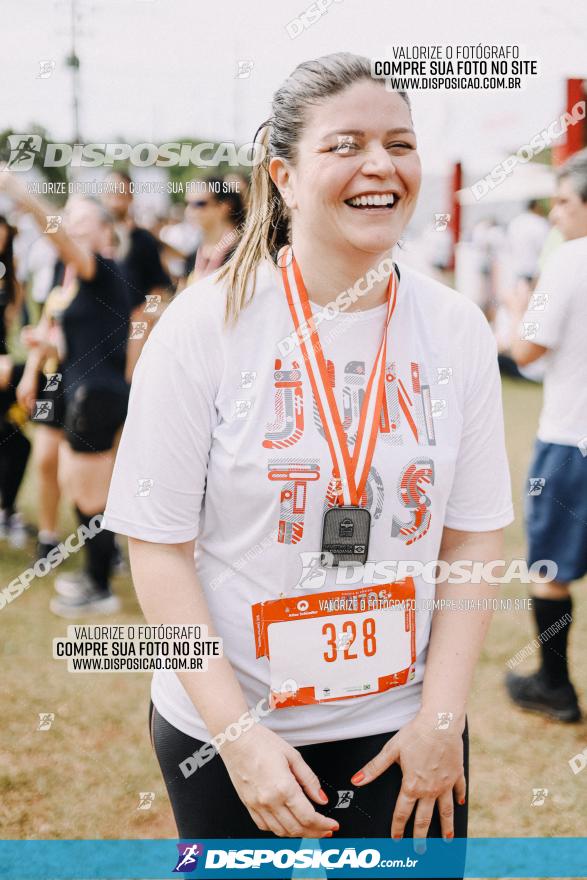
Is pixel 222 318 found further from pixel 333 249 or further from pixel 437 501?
pixel 437 501

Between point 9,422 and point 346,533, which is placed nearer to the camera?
point 346,533

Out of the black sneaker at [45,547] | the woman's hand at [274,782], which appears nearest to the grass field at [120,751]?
the black sneaker at [45,547]

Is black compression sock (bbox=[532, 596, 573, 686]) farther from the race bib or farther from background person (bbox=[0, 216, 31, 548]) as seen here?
background person (bbox=[0, 216, 31, 548])

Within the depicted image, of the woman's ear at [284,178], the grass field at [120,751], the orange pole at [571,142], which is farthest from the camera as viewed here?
the orange pole at [571,142]

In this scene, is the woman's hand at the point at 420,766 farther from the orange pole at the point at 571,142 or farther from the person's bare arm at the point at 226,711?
the orange pole at the point at 571,142

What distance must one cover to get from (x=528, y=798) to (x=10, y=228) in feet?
11.9

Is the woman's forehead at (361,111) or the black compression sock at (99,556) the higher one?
the woman's forehead at (361,111)

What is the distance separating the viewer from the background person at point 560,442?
292 centimetres

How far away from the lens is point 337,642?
147 cm

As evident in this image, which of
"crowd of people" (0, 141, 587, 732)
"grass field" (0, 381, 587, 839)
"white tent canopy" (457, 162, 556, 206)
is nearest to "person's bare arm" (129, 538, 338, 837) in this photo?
"crowd of people" (0, 141, 587, 732)

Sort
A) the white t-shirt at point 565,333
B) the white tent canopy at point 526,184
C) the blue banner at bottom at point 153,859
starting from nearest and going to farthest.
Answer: the blue banner at bottom at point 153,859
the white t-shirt at point 565,333
the white tent canopy at point 526,184

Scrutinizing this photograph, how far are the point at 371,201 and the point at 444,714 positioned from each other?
32.1 inches

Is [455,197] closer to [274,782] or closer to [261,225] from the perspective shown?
[261,225]

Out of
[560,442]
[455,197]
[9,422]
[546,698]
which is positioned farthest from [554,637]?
[455,197]
